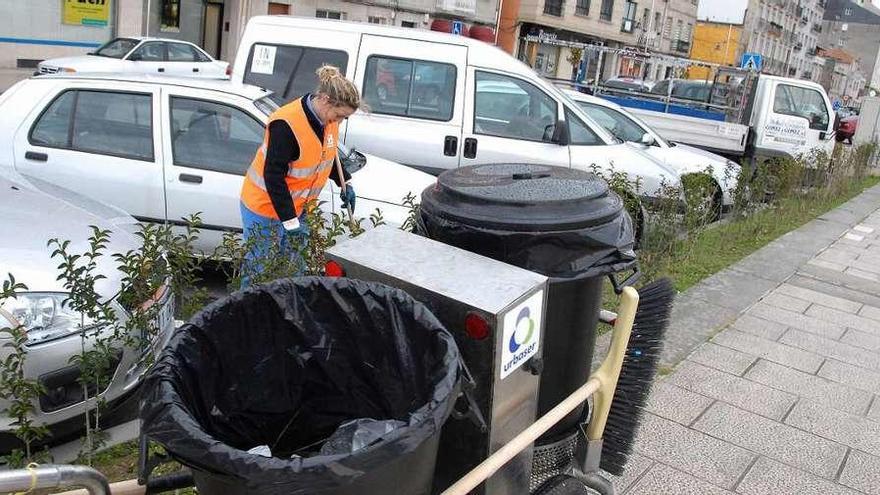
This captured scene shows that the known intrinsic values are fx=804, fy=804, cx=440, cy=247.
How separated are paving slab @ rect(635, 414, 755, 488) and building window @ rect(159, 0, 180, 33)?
24208mm

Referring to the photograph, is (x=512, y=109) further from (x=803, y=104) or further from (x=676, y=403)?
(x=803, y=104)

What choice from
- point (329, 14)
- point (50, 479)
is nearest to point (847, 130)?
point (329, 14)

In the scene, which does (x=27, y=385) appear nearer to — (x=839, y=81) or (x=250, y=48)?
(x=250, y=48)

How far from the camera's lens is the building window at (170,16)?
81.4 ft

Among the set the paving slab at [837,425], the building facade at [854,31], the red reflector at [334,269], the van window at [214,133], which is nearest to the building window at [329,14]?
the van window at [214,133]

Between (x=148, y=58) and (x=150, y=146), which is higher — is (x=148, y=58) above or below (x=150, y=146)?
→ above

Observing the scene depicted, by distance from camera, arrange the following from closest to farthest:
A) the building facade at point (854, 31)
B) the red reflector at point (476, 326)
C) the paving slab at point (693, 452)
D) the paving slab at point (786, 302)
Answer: the red reflector at point (476, 326) → the paving slab at point (693, 452) → the paving slab at point (786, 302) → the building facade at point (854, 31)

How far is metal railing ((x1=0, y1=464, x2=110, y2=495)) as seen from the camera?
5.19 feet

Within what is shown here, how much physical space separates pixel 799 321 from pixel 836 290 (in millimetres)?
1384

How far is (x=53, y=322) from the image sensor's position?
11.3 ft

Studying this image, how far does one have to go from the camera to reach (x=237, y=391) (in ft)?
6.97

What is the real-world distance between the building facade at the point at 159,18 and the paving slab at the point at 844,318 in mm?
19259

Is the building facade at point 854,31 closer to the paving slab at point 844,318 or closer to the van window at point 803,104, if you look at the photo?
the van window at point 803,104

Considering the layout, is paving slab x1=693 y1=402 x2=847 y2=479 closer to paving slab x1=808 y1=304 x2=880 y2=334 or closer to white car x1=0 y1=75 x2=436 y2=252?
paving slab x1=808 y1=304 x2=880 y2=334
